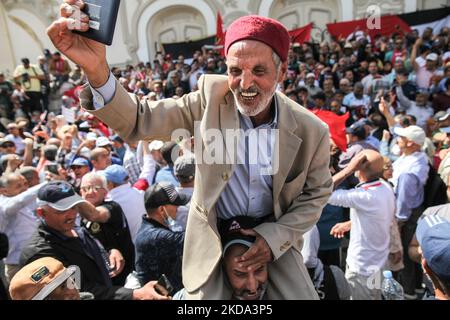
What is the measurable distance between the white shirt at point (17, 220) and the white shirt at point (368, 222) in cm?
265

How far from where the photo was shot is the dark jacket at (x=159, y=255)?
253cm

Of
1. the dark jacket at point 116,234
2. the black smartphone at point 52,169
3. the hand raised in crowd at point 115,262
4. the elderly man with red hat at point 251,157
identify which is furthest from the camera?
the black smartphone at point 52,169

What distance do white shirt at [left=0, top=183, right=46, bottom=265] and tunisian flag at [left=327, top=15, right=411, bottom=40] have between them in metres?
10.1

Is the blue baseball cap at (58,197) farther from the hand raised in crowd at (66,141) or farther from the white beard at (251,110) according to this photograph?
the hand raised in crowd at (66,141)

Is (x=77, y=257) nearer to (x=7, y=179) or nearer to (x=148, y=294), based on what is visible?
(x=148, y=294)

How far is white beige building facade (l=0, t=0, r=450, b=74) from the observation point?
610 inches

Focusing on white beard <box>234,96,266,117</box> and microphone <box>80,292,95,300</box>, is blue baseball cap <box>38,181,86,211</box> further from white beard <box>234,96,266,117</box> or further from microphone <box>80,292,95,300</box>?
white beard <box>234,96,266,117</box>

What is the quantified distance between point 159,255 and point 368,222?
66.5 inches

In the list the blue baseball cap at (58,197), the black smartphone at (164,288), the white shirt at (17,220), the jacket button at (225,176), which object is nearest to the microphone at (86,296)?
the black smartphone at (164,288)

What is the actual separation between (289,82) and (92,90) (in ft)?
28.0

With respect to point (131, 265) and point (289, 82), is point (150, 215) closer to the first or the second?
point (131, 265)

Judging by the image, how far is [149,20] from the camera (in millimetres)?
16656

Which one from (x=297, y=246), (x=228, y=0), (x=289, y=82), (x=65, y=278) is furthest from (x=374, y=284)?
(x=228, y=0)

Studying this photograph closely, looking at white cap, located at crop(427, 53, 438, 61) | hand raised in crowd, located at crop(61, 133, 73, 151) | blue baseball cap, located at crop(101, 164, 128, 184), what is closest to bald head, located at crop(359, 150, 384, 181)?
blue baseball cap, located at crop(101, 164, 128, 184)
